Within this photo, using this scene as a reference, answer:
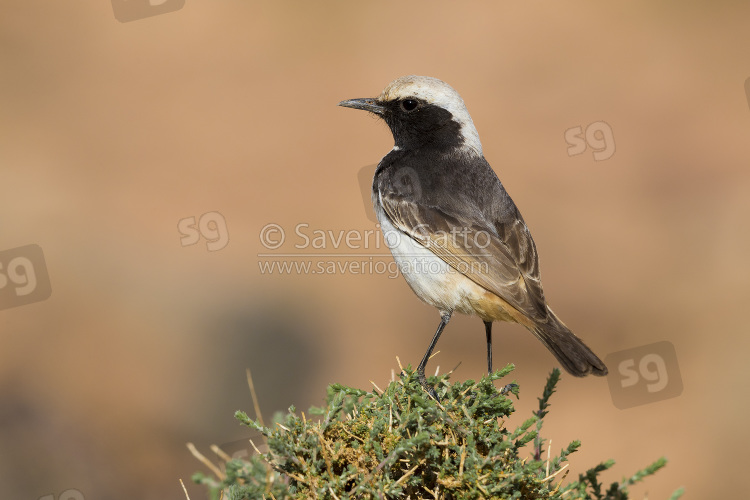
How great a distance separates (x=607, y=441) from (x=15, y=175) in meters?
10.4

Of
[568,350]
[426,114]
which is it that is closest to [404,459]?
[568,350]

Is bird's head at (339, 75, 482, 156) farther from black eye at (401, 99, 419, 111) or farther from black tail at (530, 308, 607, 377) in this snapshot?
black tail at (530, 308, 607, 377)

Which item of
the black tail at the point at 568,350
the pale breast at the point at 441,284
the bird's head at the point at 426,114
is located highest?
the bird's head at the point at 426,114

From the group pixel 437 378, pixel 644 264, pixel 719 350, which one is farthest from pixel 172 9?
pixel 437 378

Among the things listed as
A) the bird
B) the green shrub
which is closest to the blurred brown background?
the bird

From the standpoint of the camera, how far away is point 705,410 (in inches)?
366

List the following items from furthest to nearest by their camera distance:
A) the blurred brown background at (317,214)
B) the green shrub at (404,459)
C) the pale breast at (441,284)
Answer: the blurred brown background at (317,214), the pale breast at (441,284), the green shrub at (404,459)

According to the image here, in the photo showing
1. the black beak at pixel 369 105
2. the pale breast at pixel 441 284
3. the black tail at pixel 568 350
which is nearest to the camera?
the black tail at pixel 568 350

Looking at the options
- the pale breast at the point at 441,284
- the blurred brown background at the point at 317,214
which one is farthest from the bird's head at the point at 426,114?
A: the blurred brown background at the point at 317,214

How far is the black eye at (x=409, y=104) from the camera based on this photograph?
5957 millimetres

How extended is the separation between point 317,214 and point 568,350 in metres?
8.29

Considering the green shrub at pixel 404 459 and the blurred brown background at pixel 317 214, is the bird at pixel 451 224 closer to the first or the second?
the green shrub at pixel 404 459

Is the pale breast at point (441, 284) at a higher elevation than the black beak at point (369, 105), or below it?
below

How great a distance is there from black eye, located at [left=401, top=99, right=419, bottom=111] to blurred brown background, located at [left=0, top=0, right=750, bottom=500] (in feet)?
15.4
